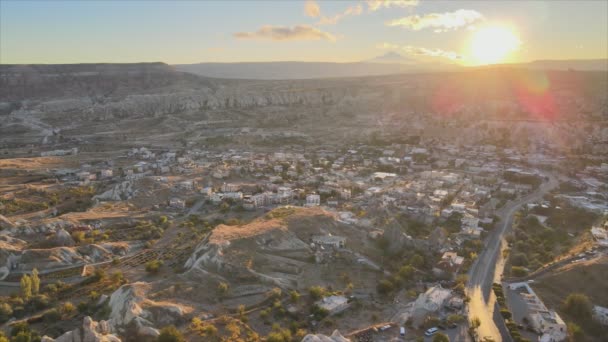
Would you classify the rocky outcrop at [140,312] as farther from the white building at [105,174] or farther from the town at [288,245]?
the white building at [105,174]

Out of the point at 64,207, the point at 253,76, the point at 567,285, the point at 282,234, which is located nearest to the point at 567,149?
the point at 567,285

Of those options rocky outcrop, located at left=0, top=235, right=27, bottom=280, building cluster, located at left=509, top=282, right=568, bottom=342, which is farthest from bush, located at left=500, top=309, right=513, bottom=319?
rocky outcrop, located at left=0, top=235, right=27, bottom=280

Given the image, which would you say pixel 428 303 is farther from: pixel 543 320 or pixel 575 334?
pixel 575 334

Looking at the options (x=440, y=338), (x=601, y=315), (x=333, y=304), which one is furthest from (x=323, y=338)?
(x=601, y=315)

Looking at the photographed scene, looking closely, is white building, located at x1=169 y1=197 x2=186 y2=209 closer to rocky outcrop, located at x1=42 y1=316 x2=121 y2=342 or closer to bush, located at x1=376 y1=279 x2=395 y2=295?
bush, located at x1=376 y1=279 x2=395 y2=295

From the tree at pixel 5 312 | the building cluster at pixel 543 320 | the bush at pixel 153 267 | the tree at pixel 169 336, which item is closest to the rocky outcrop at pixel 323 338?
the tree at pixel 169 336
